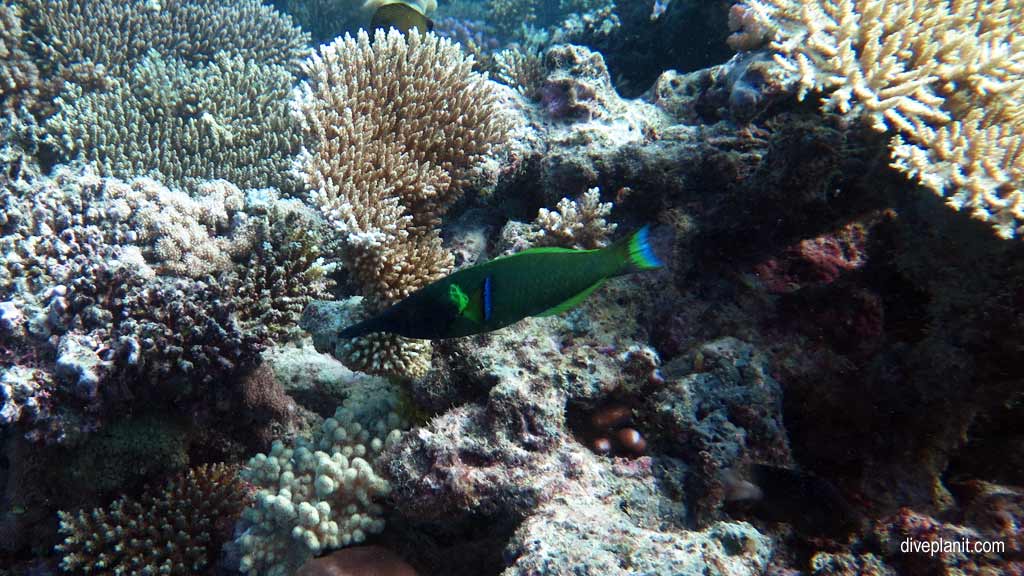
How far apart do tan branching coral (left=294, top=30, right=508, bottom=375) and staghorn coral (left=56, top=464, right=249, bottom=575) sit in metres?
1.21

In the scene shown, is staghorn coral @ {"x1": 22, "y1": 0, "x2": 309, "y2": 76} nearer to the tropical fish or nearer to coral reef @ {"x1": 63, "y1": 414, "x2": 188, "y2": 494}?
the tropical fish

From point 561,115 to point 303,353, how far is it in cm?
354

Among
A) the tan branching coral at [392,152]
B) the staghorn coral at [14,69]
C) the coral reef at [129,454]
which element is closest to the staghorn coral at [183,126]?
the staghorn coral at [14,69]

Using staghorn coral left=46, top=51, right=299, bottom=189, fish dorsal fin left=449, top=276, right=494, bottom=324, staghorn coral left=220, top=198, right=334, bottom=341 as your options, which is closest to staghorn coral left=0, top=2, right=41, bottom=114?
staghorn coral left=46, top=51, right=299, bottom=189

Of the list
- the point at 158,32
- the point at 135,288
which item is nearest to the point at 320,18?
the point at 158,32

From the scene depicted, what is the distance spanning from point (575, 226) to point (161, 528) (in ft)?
10.6

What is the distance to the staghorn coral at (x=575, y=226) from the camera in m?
3.61

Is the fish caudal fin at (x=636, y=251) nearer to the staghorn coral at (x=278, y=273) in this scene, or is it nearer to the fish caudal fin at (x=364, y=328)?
the fish caudal fin at (x=364, y=328)

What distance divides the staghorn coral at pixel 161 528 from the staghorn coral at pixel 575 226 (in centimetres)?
258

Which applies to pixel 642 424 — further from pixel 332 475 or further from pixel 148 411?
pixel 148 411

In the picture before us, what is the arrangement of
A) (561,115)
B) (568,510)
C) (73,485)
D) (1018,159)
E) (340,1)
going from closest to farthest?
(568,510), (1018,159), (73,485), (561,115), (340,1)

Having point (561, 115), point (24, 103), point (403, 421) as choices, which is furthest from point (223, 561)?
point (24, 103)

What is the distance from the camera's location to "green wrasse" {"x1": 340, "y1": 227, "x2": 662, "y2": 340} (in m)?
1.96

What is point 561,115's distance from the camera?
215 inches
